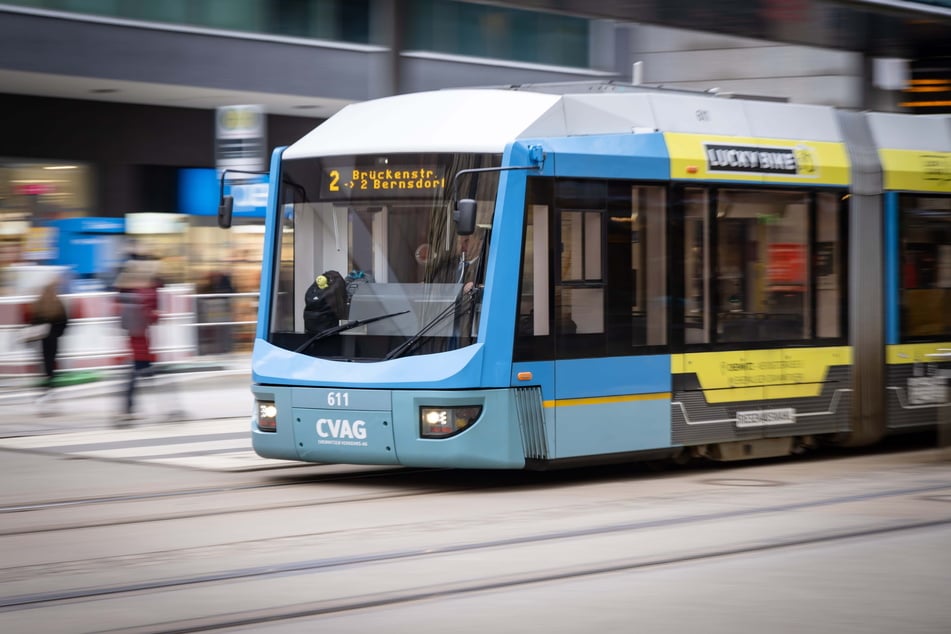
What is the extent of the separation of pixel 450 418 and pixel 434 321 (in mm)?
687

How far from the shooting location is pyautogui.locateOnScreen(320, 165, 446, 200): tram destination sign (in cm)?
1062

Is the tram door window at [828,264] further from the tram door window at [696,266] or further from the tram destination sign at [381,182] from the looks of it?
the tram destination sign at [381,182]

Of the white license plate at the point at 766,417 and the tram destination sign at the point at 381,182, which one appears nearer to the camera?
the tram destination sign at the point at 381,182

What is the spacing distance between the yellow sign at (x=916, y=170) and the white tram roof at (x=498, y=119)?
1.74 metres

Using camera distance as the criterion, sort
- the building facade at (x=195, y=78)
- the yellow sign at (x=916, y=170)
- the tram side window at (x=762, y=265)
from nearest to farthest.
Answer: the tram side window at (x=762, y=265), the yellow sign at (x=916, y=170), the building facade at (x=195, y=78)

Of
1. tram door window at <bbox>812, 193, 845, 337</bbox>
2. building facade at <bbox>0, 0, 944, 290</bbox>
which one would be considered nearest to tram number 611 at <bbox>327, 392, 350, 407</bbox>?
tram door window at <bbox>812, 193, 845, 337</bbox>

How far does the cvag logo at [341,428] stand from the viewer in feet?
34.5

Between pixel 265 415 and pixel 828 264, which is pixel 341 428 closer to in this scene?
pixel 265 415

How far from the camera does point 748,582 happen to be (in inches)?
281

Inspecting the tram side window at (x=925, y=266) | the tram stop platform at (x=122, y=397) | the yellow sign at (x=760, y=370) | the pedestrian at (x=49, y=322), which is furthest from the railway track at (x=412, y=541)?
the pedestrian at (x=49, y=322)

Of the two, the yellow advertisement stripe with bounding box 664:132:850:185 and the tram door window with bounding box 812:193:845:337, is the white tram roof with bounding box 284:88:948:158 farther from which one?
the tram door window with bounding box 812:193:845:337

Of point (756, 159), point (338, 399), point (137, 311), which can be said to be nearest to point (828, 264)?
point (756, 159)

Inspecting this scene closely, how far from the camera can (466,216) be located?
393 inches

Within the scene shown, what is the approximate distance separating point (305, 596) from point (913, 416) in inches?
316
